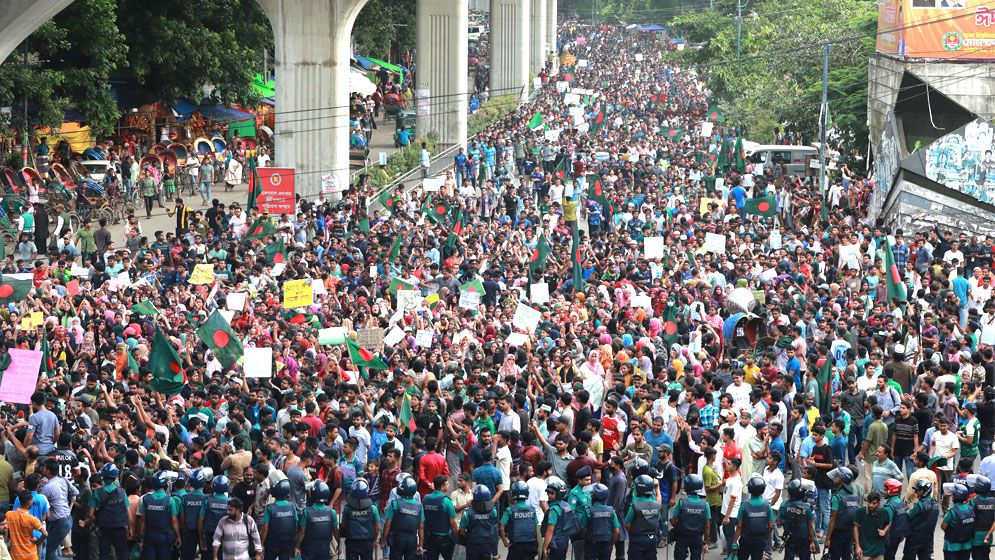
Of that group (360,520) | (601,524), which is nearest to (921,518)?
(601,524)

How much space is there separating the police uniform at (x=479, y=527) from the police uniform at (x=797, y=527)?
251cm

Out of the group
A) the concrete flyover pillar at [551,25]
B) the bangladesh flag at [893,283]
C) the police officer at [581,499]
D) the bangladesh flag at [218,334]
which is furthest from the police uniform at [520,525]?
the concrete flyover pillar at [551,25]

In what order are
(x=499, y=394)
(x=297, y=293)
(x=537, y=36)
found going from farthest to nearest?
(x=537, y=36) < (x=297, y=293) < (x=499, y=394)

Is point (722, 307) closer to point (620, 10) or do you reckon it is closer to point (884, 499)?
point (884, 499)

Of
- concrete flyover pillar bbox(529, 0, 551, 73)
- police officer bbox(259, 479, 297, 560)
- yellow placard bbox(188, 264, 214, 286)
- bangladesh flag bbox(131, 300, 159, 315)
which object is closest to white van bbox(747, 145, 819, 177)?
yellow placard bbox(188, 264, 214, 286)

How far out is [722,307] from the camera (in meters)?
21.4

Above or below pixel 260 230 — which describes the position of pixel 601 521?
below

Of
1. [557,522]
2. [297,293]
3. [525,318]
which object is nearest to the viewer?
[557,522]

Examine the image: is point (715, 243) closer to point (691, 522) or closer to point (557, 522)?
point (691, 522)

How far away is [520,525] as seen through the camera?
13516 millimetres

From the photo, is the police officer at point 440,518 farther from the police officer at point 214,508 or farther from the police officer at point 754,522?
the police officer at point 754,522

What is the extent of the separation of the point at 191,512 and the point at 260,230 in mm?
13331

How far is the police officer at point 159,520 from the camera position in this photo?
1369 cm

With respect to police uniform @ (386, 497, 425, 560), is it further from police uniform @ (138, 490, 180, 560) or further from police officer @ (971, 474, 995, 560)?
police officer @ (971, 474, 995, 560)
